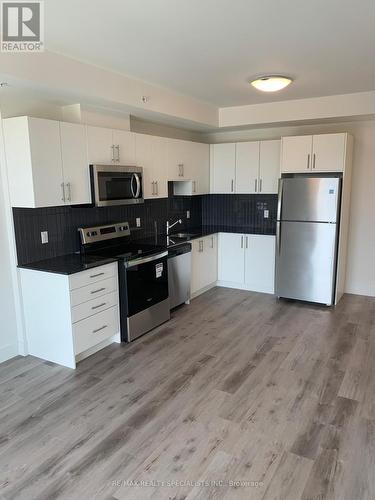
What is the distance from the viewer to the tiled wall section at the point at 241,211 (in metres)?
5.58

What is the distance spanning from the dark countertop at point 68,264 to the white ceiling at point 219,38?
1.75 m

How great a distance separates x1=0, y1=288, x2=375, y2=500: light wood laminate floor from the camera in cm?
203

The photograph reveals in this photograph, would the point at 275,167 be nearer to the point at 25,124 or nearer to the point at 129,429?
the point at 25,124

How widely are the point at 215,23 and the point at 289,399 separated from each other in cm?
273

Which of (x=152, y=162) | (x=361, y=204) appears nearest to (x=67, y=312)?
(x=152, y=162)

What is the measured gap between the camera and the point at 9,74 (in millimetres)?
2648

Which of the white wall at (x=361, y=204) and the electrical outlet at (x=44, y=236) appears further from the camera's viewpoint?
the white wall at (x=361, y=204)

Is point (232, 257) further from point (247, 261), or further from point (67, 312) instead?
point (67, 312)

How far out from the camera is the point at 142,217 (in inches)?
190

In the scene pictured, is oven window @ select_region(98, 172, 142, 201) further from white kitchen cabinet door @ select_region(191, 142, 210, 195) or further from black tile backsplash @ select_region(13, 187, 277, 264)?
white kitchen cabinet door @ select_region(191, 142, 210, 195)

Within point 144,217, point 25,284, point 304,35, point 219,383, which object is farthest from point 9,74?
point 219,383

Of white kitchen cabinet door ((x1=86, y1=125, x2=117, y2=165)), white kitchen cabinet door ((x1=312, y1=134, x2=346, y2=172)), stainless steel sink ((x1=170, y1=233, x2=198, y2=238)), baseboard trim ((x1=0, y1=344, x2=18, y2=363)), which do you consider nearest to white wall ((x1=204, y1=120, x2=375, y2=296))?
white kitchen cabinet door ((x1=312, y1=134, x2=346, y2=172))

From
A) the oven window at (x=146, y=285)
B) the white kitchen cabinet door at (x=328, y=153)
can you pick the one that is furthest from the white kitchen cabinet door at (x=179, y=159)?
the white kitchen cabinet door at (x=328, y=153)

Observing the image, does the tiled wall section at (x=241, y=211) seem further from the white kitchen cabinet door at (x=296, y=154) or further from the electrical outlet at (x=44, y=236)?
the electrical outlet at (x=44, y=236)
